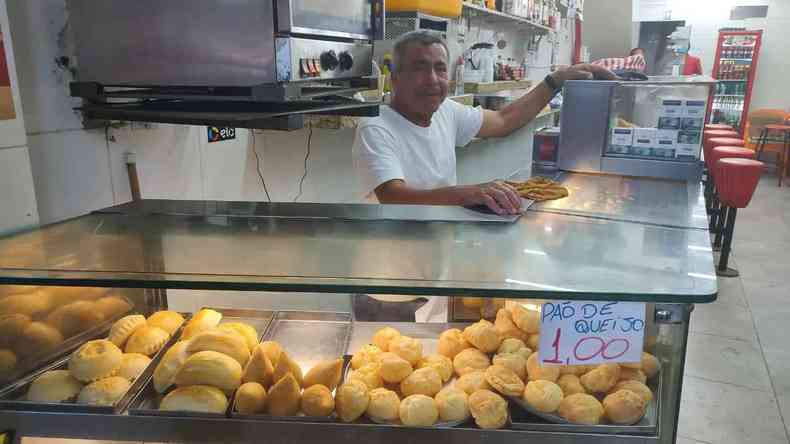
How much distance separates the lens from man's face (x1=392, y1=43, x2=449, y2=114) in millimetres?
2172

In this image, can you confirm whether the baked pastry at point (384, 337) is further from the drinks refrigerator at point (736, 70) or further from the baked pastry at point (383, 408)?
the drinks refrigerator at point (736, 70)

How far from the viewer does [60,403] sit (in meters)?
1.14

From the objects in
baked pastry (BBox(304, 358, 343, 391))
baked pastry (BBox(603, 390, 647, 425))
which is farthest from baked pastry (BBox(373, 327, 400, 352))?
baked pastry (BBox(603, 390, 647, 425))

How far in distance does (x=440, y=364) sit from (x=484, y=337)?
12 centimetres

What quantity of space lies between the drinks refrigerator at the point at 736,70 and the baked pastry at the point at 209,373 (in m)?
10.4

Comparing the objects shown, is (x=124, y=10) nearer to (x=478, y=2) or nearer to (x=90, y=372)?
(x=90, y=372)

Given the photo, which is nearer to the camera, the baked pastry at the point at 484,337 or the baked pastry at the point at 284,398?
the baked pastry at the point at 284,398

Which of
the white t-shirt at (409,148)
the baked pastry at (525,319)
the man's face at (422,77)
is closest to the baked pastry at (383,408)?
the baked pastry at (525,319)

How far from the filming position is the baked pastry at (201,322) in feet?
4.31

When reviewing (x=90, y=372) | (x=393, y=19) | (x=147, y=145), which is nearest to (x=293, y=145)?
(x=393, y=19)

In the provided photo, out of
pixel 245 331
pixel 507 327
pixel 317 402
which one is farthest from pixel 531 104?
pixel 317 402

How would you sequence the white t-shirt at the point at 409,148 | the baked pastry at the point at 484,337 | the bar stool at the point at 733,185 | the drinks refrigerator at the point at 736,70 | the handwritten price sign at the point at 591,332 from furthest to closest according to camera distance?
1. the drinks refrigerator at the point at 736,70
2. the bar stool at the point at 733,185
3. the white t-shirt at the point at 409,148
4. the baked pastry at the point at 484,337
5. the handwritten price sign at the point at 591,332

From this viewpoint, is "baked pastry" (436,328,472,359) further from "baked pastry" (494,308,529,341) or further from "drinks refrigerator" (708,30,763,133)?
"drinks refrigerator" (708,30,763,133)

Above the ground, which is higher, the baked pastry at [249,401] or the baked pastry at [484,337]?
the baked pastry at [484,337]
